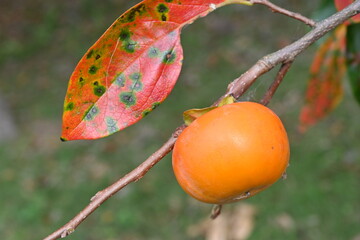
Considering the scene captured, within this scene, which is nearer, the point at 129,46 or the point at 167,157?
the point at 129,46

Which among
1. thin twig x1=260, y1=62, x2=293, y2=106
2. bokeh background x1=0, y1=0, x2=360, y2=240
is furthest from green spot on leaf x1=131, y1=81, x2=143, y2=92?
bokeh background x1=0, y1=0, x2=360, y2=240

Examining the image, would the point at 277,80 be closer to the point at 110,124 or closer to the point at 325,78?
the point at 110,124

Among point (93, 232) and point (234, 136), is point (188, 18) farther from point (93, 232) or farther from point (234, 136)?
point (93, 232)

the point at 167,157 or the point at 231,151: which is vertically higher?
the point at 231,151

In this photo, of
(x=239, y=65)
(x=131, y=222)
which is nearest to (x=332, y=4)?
(x=131, y=222)

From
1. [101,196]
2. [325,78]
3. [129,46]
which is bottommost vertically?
[325,78]

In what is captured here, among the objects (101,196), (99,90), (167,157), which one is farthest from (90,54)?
(167,157)

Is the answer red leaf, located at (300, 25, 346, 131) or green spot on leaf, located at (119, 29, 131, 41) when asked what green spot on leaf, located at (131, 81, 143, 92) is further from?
red leaf, located at (300, 25, 346, 131)

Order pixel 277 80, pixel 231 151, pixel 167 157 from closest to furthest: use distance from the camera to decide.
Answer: pixel 231 151 → pixel 277 80 → pixel 167 157
